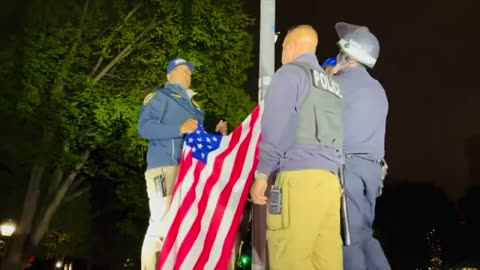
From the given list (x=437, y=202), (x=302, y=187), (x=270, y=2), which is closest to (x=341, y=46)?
(x=270, y=2)

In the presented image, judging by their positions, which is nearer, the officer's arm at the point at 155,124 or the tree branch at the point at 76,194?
the officer's arm at the point at 155,124

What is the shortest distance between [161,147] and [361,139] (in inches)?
74.2

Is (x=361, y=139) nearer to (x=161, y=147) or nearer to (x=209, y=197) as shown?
(x=209, y=197)

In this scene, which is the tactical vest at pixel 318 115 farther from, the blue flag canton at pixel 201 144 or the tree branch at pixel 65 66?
the tree branch at pixel 65 66

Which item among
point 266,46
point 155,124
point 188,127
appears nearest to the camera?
point 188,127

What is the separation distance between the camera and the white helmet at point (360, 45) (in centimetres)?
529

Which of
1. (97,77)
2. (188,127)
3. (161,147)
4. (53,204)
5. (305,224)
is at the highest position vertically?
(97,77)

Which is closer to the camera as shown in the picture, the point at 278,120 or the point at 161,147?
the point at 278,120

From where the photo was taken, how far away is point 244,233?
19.6ft

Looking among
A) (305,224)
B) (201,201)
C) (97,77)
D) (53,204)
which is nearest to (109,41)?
(97,77)

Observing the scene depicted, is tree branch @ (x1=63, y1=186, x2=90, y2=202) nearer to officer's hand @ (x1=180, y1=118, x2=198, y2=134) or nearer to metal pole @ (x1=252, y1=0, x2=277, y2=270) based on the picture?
metal pole @ (x1=252, y1=0, x2=277, y2=270)

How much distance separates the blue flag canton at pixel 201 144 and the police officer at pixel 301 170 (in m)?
1.50

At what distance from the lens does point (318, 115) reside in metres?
4.34

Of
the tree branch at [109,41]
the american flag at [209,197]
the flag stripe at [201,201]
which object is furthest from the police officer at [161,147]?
the tree branch at [109,41]
